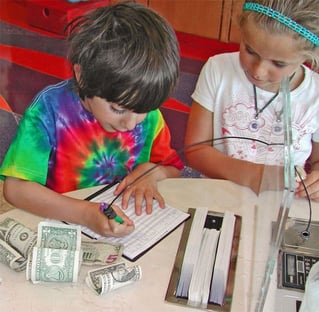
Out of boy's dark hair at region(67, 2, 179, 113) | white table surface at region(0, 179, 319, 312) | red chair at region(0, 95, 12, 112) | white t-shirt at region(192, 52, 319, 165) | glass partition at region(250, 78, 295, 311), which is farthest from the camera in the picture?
red chair at region(0, 95, 12, 112)

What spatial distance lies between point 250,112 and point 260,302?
0.69m

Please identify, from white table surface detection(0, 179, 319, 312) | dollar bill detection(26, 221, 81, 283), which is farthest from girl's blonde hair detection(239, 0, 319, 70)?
dollar bill detection(26, 221, 81, 283)

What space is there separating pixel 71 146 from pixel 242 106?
49 cm

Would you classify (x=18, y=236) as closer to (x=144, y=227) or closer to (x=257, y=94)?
(x=144, y=227)

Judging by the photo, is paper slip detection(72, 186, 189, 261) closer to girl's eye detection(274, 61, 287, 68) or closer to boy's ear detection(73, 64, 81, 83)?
boy's ear detection(73, 64, 81, 83)

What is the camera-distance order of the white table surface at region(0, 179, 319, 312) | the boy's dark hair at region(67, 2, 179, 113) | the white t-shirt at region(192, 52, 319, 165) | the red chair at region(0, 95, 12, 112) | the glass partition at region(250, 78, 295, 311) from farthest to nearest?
the red chair at region(0, 95, 12, 112) < the white t-shirt at region(192, 52, 319, 165) < the boy's dark hair at region(67, 2, 179, 113) < the white table surface at region(0, 179, 319, 312) < the glass partition at region(250, 78, 295, 311)

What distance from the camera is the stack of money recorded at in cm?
91

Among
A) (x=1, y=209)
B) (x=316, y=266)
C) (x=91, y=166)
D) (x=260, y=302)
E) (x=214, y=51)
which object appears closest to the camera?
(x=260, y=302)

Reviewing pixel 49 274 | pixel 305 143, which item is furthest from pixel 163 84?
pixel 305 143

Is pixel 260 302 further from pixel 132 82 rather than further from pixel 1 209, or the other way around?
pixel 1 209

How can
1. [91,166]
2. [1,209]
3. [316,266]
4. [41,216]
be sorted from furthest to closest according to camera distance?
[1,209] → [91,166] → [41,216] → [316,266]

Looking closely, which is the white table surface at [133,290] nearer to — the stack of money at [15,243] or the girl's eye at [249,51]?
the stack of money at [15,243]

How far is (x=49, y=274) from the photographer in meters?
0.88

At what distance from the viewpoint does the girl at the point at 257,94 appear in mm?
1132
